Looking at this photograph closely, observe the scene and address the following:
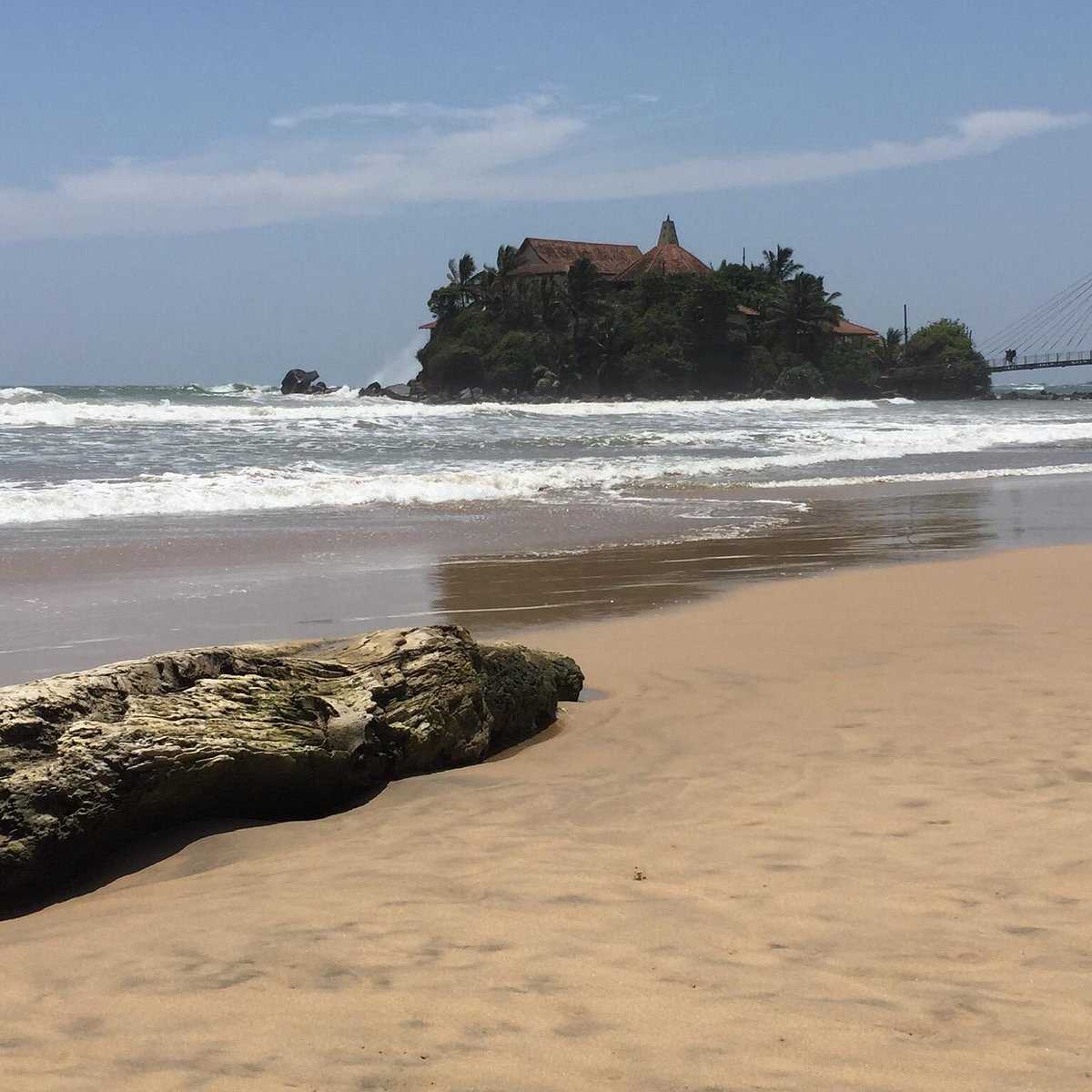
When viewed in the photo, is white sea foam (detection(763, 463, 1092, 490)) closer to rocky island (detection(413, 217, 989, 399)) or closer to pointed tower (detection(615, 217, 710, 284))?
rocky island (detection(413, 217, 989, 399))

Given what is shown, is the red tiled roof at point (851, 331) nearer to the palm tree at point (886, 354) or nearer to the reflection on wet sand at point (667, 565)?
the palm tree at point (886, 354)

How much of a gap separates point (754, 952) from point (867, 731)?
2305 mm

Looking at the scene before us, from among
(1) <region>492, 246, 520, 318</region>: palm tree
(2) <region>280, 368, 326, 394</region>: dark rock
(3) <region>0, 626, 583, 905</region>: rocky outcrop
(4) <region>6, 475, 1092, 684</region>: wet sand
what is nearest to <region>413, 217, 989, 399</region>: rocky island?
(1) <region>492, 246, 520, 318</region>: palm tree

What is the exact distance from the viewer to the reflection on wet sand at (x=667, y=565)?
26.0 ft

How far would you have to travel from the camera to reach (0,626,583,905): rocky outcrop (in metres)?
3.52

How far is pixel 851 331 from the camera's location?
87.1 m

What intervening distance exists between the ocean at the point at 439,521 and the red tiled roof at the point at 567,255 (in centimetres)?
5995

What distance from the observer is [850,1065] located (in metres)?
2.14

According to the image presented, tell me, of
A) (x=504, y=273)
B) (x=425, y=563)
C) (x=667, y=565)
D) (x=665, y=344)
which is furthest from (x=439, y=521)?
(x=504, y=273)

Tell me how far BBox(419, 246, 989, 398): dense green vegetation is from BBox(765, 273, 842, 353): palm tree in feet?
0.26

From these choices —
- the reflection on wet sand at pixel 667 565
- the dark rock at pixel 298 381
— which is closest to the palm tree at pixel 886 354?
the dark rock at pixel 298 381

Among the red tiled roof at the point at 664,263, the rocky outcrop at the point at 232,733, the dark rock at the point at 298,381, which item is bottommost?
the rocky outcrop at the point at 232,733

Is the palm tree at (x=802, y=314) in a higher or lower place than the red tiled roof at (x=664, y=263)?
lower

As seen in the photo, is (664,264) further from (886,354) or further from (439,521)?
(439,521)
